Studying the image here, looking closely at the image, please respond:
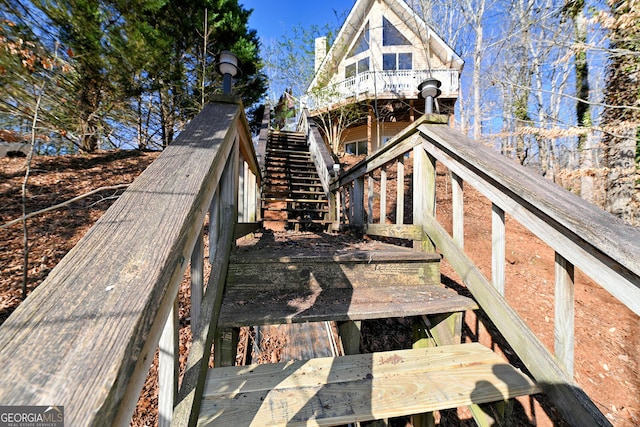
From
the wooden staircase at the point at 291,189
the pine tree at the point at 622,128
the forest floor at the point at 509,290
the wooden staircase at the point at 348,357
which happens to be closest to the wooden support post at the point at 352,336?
the wooden staircase at the point at 348,357

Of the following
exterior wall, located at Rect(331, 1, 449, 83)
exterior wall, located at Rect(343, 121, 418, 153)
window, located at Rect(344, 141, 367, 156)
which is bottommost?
window, located at Rect(344, 141, 367, 156)

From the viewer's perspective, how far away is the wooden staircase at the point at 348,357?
1083 mm

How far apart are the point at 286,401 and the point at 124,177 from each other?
6.20 m

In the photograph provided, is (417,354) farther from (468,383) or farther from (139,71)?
(139,71)

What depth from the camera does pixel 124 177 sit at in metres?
5.50

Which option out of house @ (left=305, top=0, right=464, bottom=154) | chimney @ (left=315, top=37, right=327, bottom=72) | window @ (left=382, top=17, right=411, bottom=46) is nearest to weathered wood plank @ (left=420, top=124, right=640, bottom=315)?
house @ (left=305, top=0, right=464, bottom=154)

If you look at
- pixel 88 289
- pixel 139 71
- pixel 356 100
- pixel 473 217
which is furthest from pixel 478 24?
pixel 88 289

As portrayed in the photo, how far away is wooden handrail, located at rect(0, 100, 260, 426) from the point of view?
43 cm

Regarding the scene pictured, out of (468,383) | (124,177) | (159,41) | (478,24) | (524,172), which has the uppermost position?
(478,24)

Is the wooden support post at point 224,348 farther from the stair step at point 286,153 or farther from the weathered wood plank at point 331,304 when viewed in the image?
the stair step at point 286,153

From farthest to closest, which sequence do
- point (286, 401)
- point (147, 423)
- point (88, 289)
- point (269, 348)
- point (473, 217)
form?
point (473, 217)
point (269, 348)
point (147, 423)
point (286, 401)
point (88, 289)

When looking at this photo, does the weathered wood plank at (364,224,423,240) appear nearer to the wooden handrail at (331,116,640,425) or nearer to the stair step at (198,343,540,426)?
the wooden handrail at (331,116,640,425)

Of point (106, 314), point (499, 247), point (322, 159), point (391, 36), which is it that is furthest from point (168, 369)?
point (391, 36)

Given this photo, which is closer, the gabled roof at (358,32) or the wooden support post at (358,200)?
the wooden support post at (358,200)
